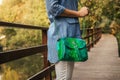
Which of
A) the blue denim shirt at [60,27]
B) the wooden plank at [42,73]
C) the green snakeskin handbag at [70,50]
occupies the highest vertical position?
the blue denim shirt at [60,27]

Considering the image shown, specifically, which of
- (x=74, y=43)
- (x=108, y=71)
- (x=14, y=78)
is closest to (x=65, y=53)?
(x=74, y=43)

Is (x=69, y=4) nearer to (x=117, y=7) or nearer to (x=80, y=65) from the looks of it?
(x=80, y=65)

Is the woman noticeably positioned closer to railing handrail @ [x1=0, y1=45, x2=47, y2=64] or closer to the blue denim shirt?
the blue denim shirt

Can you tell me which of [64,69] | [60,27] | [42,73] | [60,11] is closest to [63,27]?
[60,27]

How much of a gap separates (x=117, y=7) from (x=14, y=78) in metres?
16.3

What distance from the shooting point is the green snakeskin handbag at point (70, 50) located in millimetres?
2516

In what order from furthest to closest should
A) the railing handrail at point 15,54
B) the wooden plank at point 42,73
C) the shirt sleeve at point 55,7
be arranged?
1. the wooden plank at point 42,73
2. the railing handrail at point 15,54
3. the shirt sleeve at point 55,7

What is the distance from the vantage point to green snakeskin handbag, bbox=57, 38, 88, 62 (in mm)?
2516

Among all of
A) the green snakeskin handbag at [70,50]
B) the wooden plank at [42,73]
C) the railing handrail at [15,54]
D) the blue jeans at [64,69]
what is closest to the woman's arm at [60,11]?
the green snakeskin handbag at [70,50]

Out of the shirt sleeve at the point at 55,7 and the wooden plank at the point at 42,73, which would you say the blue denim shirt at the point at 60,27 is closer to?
the shirt sleeve at the point at 55,7

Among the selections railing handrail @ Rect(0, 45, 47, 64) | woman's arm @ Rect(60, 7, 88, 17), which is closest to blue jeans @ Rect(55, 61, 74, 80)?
woman's arm @ Rect(60, 7, 88, 17)

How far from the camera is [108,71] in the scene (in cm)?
791

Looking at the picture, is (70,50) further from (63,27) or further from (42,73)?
(42,73)

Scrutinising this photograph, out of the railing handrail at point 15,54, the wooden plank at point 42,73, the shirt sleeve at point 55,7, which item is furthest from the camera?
the wooden plank at point 42,73
